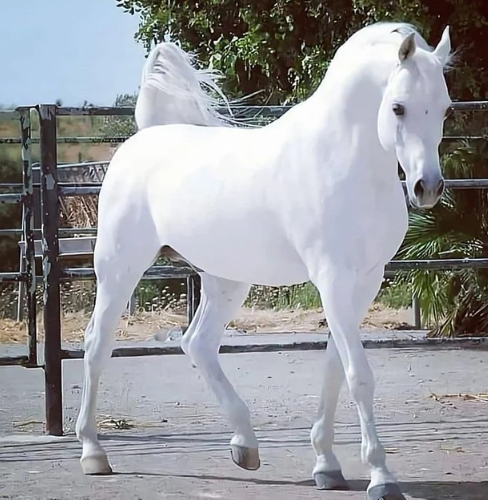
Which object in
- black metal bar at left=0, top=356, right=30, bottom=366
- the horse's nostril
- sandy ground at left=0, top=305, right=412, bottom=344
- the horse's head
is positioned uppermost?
the horse's head

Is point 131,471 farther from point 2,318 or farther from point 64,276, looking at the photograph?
point 2,318

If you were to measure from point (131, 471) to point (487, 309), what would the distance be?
460 centimetres

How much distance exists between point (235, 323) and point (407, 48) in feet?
20.4

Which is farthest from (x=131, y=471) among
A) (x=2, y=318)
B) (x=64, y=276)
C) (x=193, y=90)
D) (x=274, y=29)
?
(x=2, y=318)

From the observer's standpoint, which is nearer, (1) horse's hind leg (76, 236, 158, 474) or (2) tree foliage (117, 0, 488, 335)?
(1) horse's hind leg (76, 236, 158, 474)

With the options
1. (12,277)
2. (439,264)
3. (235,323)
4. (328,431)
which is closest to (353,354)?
(328,431)

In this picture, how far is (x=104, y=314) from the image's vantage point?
3914 millimetres

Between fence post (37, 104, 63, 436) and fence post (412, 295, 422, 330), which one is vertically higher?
fence post (37, 104, 63, 436)

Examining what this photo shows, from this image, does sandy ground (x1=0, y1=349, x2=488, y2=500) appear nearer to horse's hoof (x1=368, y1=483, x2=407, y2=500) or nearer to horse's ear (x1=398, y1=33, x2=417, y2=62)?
horse's hoof (x1=368, y1=483, x2=407, y2=500)

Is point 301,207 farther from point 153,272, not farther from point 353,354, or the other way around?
point 153,272

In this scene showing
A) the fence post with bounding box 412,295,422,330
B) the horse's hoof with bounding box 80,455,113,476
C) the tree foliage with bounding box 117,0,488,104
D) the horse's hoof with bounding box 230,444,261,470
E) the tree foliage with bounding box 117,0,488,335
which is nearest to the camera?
the horse's hoof with bounding box 230,444,261,470

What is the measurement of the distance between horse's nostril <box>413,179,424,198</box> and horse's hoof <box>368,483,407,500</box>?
906mm

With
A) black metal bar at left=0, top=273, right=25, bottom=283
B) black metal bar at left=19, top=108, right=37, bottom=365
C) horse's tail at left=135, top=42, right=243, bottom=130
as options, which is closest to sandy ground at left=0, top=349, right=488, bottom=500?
black metal bar at left=19, top=108, right=37, bottom=365

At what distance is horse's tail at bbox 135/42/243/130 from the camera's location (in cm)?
438
